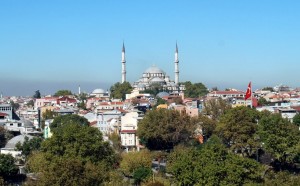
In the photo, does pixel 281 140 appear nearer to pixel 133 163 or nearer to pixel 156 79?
pixel 133 163

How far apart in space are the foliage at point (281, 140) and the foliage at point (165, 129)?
6073 millimetres

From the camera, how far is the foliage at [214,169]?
24188 millimetres

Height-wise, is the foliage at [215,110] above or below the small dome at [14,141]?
above

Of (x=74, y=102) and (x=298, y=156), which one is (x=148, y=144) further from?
(x=74, y=102)

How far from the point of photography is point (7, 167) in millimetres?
30062

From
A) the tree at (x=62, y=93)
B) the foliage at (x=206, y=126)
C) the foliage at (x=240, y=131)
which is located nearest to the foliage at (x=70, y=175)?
the foliage at (x=240, y=131)

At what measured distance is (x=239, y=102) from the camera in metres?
61.3

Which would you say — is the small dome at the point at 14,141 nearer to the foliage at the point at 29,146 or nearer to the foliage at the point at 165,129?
the foliage at the point at 29,146

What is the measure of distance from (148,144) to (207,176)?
15744mm

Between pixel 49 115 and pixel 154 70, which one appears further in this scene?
pixel 154 70

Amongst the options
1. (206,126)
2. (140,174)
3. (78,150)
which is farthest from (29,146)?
(206,126)

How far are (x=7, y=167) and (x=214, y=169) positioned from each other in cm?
1013

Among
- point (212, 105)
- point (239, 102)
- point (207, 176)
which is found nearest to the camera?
point (207, 176)

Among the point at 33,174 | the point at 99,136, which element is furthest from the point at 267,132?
the point at 33,174
